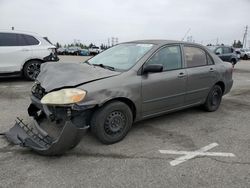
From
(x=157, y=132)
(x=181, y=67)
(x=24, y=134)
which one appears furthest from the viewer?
(x=181, y=67)

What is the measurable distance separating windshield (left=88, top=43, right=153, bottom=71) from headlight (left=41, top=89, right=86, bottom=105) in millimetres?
972

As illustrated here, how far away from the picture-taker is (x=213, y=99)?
541cm

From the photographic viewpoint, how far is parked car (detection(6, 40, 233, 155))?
3.18 meters

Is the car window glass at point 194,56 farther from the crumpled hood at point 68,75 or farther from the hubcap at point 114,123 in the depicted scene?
the hubcap at point 114,123

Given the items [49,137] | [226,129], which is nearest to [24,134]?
[49,137]

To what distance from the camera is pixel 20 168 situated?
2969 millimetres

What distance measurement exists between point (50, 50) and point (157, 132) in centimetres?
589

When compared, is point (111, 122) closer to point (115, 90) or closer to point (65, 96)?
point (115, 90)

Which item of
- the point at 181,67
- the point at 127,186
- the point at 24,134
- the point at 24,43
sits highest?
the point at 24,43

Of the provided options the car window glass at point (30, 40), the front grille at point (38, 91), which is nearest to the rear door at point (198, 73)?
the front grille at point (38, 91)

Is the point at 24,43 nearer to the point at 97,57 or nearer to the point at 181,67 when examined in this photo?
the point at 97,57

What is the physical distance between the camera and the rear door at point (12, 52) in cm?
797

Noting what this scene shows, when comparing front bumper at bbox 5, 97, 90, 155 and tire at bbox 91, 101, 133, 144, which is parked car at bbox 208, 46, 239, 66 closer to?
tire at bbox 91, 101, 133, 144

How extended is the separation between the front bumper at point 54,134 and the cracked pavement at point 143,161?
0.18 m
